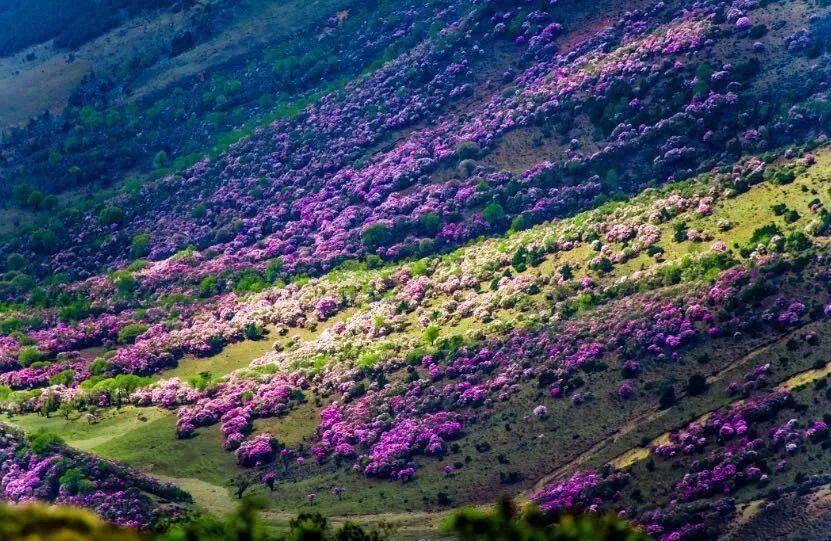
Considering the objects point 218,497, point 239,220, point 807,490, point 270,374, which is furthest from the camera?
point 239,220

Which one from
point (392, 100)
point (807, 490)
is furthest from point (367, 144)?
point (807, 490)

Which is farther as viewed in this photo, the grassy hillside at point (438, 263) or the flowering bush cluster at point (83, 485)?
the grassy hillside at point (438, 263)

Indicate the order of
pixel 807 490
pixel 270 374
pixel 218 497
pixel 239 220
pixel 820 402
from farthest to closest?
pixel 239 220 < pixel 270 374 < pixel 218 497 < pixel 820 402 < pixel 807 490

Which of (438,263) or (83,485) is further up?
(83,485)

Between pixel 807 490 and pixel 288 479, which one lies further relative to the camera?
pixel 288 479

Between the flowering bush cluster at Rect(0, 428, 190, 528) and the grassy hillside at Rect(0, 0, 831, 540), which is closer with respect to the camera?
the flowering bush cluster at Rect(0, 428, 190, 528)

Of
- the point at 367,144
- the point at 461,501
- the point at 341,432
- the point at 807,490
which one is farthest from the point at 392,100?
the point at 807,490

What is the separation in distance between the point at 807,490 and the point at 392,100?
8028 centimetres

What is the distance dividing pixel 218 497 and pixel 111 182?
73169mm

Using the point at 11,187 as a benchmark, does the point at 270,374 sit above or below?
below

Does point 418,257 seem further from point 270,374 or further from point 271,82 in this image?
point 271,82

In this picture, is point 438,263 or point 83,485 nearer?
point 83,485

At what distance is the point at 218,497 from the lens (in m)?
80.6

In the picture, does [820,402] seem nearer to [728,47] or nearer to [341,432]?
[341,432]
